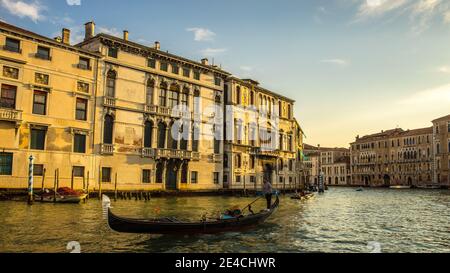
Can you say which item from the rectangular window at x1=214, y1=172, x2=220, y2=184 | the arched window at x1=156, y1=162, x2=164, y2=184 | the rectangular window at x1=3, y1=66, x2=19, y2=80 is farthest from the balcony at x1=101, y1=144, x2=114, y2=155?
the rectangular window at x1=214, y1=172, x2=220, y2=184

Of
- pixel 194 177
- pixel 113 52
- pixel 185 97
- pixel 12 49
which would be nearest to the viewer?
pixel 12 49

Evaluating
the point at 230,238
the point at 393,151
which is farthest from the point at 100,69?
the point at 393,151

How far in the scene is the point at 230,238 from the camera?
11055 millimetres

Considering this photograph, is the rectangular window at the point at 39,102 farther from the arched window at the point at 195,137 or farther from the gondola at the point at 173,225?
the gondola at the point at 173,225

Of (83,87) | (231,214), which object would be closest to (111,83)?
(83,87)

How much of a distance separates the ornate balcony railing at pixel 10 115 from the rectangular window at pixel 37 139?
1.21m

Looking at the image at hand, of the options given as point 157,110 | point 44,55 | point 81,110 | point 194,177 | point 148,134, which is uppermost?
point 44,55

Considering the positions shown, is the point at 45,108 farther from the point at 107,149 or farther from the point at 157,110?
the point at 157,110

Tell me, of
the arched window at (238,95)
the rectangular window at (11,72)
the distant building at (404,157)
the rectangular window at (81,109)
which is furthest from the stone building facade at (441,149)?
the rectangular window at (11,72)

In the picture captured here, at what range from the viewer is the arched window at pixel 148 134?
27281 millimetres

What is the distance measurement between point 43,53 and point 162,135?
9.90 metres

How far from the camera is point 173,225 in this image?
1015 cm

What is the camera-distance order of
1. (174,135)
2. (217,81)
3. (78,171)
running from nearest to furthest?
(78,171) → (174,135) → (217,81)
